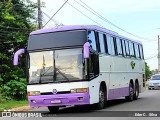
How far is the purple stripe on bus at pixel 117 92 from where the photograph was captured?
67.3ft

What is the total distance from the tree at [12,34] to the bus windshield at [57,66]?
1126cm

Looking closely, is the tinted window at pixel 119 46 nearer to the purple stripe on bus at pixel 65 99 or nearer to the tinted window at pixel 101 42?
the tinted window at pixel 101 42

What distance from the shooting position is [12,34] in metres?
31.3

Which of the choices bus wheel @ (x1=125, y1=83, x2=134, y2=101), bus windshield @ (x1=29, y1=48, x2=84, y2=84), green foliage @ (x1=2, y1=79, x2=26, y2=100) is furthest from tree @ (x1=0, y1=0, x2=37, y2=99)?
bus windshield @ (x1=29, y1=48, x2=84, y2=84)

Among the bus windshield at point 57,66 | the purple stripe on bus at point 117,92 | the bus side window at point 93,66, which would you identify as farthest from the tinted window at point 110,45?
the bus windshield at point 57,66

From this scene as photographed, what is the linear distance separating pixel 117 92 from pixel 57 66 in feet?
17.6

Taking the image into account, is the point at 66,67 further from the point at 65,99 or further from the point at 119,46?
the point at 119,46

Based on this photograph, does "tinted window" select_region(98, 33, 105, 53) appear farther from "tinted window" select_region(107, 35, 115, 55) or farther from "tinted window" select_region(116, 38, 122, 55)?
"tinted window" select_region(116, 38, 122, 55)

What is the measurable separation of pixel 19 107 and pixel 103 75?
213 inches

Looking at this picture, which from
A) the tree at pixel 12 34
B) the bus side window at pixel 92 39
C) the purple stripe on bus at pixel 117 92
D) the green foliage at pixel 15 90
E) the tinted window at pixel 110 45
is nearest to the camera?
the bus side window at pixel 92 39

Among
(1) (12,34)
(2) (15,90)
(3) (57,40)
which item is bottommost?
(2) (15,90)

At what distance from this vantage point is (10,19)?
31.0 meters

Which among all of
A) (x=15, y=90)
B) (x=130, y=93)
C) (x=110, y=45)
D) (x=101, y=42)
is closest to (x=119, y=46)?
(x=110, y=45)

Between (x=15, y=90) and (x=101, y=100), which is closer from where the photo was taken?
(x=101, y=100)
